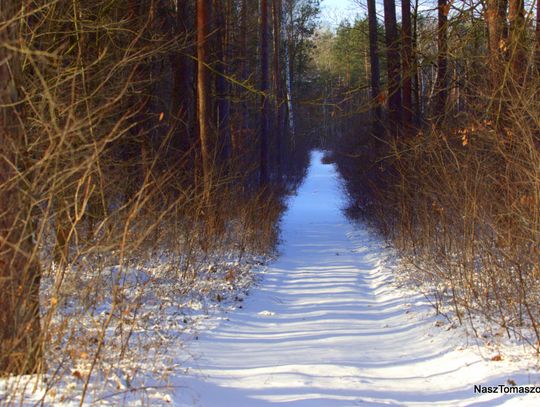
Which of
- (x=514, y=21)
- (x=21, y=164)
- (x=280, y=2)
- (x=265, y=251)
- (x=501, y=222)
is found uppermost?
(x=280, y=2)

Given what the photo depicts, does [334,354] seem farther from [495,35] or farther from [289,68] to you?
[289,68]

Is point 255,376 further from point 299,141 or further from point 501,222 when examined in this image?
point 299,141

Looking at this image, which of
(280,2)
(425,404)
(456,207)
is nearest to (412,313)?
(456,207)

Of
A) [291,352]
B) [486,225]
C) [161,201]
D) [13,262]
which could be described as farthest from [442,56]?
[13,262]

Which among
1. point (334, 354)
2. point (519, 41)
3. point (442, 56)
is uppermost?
point (442, 56)

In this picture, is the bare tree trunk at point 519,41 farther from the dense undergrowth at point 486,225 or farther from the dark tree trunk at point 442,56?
the dark tree trunk at point 442,56

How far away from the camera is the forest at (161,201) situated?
375 cm

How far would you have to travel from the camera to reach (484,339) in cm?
573

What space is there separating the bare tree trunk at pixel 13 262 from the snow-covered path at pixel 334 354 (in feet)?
3.91

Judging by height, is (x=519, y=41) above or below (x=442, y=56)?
below

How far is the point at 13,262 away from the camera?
150 inches

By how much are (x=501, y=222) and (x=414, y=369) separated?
281 centimetres

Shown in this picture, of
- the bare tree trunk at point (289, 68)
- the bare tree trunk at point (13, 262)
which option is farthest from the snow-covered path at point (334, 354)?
the bare tree trunk at point (289, 68)

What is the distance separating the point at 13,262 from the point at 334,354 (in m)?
3.16
